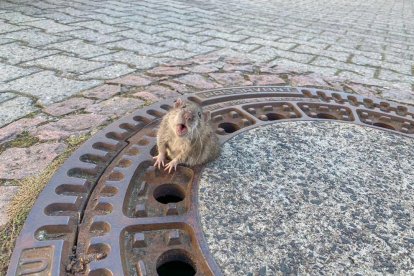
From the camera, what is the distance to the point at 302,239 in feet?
5.10

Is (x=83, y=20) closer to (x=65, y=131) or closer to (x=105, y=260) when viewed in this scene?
(x=65, y=131)

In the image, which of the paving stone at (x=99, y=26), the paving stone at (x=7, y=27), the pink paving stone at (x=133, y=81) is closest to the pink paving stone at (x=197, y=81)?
the pink paving stone at (x=133, y=81)

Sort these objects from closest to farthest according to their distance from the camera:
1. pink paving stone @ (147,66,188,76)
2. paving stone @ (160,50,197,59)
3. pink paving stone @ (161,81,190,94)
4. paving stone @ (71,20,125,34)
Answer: pink paving stone @ (161,81,190,94) → pink paving stone @ (147,66,188,76) → paving stone @ (160,50,197,59) → paving stone @ (71,20,125,34)

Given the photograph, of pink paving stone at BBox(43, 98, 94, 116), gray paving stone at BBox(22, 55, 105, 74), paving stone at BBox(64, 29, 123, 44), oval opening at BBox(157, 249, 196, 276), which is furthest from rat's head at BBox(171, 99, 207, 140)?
paving stone at BBox(64, 29, 123, 44)

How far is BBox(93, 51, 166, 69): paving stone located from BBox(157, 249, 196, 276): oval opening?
2180 mm

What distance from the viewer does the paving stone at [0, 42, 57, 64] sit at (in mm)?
3295

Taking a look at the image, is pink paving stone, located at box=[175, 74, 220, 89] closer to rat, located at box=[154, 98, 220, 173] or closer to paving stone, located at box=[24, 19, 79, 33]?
rat, located at box=[154, 98, 220, 173]

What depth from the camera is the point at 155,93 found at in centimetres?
280

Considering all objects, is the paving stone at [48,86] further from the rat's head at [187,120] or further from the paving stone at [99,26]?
the paving stone at [99,26]

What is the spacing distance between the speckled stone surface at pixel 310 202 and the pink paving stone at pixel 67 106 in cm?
105

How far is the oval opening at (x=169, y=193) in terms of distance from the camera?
1.82 meters

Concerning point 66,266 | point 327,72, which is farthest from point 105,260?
point 327,72

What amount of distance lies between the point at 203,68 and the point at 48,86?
1305mm

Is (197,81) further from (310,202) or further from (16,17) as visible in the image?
(16,17)
